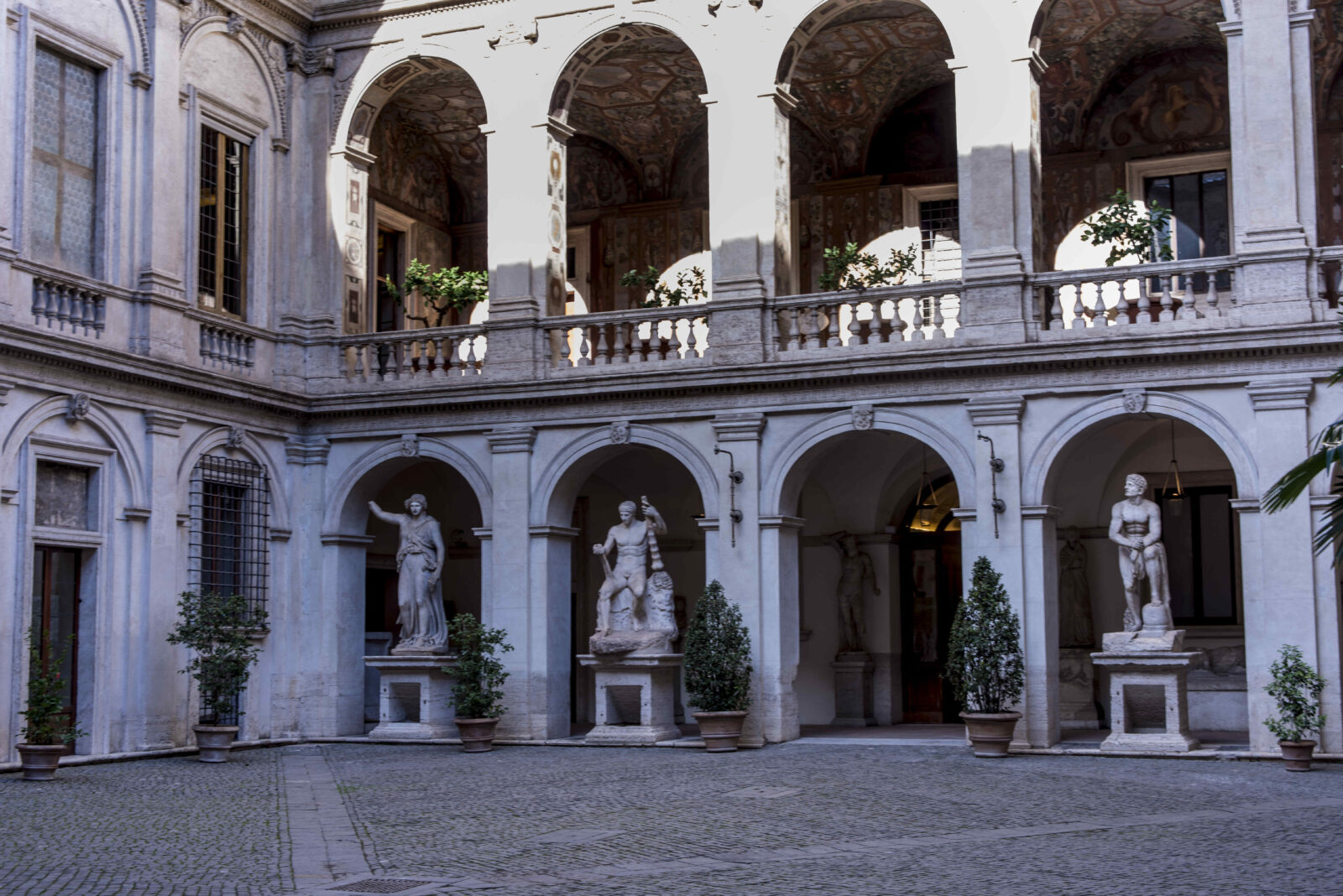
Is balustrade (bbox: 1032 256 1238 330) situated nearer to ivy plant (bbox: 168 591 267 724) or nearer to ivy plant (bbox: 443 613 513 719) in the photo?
ivy plant (bbox: 443 613 513 719)

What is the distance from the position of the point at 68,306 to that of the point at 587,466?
19.4ft

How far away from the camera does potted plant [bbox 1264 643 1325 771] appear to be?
1484 cm

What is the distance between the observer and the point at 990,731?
52.3 feet

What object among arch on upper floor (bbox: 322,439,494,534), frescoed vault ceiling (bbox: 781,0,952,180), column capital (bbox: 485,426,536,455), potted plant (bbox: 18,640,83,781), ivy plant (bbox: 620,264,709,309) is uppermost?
frescoed vault ceiling (bbox: 781,0,952,180)

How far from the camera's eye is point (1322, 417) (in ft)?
52.0

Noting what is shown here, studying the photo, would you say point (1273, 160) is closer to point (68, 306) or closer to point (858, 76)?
point (858, 76)

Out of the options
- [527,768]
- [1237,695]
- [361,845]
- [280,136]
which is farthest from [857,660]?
[361,845]

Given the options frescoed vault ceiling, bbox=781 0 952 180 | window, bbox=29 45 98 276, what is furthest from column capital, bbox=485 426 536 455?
frescoed vault ceiling, bbox=781 0 952 180

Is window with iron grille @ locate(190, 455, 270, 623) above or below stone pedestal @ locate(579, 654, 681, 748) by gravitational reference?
above

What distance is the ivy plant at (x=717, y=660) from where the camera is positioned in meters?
17.1

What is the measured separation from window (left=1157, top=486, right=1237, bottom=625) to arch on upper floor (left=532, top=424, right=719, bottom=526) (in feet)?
18.6

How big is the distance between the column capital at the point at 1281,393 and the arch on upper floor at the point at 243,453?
1091cm

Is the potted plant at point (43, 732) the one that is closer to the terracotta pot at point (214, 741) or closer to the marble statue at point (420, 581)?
the terracotta pot at point (214, 741)

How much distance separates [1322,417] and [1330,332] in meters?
0.83
